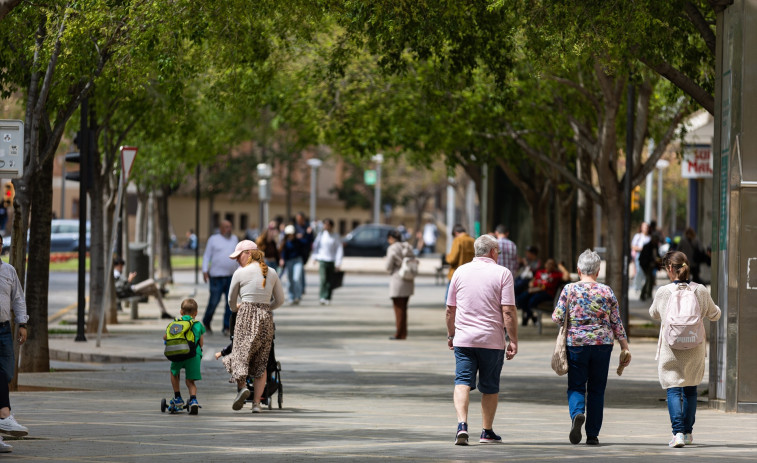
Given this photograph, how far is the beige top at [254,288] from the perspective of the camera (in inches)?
507

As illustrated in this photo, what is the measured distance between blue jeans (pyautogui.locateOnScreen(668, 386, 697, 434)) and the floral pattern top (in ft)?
2.10

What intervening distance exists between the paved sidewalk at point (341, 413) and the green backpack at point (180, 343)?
53 centimetres

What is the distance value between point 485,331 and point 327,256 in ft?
65.4

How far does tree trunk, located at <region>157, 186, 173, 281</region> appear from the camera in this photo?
3944 centimetres

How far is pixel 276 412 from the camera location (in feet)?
42.1

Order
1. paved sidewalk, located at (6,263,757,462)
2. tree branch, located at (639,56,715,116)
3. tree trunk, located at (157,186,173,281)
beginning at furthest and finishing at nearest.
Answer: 1. tree trunk, located at (157,186,173,281)
2. tree branch, located at (639,56,715,116)
3. paved sidewalk, located at (6,263,757,462)

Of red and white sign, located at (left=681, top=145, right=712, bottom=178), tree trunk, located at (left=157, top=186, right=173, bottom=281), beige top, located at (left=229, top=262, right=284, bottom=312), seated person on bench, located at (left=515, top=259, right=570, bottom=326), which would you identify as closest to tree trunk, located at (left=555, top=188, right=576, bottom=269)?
red and white sign, located at (left=681, top=145, right=712, bottom=178)

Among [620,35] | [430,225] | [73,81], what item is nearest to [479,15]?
[620,35]

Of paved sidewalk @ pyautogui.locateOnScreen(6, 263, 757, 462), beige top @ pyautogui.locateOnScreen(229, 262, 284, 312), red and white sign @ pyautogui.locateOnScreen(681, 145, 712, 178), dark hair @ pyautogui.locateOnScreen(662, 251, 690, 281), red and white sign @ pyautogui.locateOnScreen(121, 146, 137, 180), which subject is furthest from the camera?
red and white sign @ pyautogui.locateOnScreen(681, 145, 712, 178)

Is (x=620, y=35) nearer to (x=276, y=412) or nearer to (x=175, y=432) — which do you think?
(x=276, y=412)

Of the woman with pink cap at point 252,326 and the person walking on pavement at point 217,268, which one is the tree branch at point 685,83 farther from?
the person walking on pavement at point 217,268

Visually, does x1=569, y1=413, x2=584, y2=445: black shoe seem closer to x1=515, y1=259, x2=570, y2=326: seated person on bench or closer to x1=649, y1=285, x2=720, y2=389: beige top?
x1=649, y1=285, x2=720, y2=389: beige top

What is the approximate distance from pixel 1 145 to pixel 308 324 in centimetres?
1270

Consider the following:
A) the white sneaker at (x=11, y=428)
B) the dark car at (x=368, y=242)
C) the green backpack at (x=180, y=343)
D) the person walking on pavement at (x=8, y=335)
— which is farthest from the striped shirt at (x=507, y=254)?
the dark car at (x=368, y=242)
